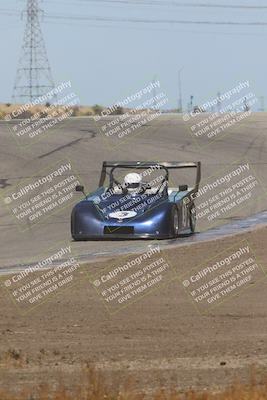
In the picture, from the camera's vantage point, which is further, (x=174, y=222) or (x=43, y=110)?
(x=43, y=110)

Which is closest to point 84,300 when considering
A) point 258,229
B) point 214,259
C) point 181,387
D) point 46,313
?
point 46,313

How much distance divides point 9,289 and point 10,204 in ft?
45.7

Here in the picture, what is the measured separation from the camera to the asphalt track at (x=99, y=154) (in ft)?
77.7

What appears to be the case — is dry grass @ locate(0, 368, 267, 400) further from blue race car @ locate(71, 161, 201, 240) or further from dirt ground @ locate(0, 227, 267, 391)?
blue race car @ locate(71, 161, 201, 240)

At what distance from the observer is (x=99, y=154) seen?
40.1 metres

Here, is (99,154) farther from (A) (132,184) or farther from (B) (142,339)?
(B) (142,339)

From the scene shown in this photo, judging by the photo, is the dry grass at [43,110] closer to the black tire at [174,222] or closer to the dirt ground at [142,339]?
the black tire at [174,222]

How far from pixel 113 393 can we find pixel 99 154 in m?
32.4

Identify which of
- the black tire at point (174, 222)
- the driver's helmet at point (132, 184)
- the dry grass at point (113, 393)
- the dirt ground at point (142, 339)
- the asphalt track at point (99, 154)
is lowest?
the asphalt track at point (99, 154)

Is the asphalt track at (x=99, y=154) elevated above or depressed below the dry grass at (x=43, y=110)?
above

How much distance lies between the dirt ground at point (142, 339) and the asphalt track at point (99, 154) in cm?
691

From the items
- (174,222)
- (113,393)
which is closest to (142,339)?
(113,393)

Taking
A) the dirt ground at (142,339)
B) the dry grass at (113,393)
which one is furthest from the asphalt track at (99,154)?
the dry grass at (113,393)

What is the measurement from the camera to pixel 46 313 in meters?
13.6
